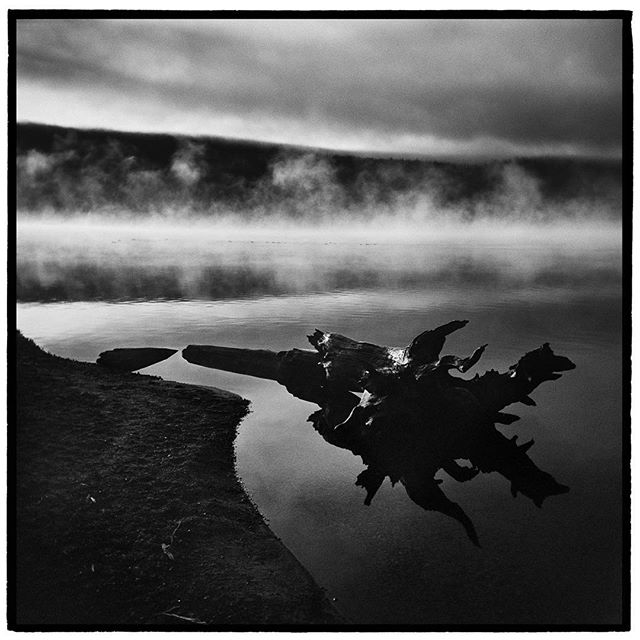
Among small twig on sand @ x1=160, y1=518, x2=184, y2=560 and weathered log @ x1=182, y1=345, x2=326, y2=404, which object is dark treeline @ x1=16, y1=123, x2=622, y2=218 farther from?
small twig on sand @ x1=160, y1=518, x2=184, y2=560

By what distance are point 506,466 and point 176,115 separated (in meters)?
2.18

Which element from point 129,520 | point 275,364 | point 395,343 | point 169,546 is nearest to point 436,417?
point 395,343

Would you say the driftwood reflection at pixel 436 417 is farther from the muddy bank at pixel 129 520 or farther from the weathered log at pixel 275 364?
the muddy bank at pixel 129 520

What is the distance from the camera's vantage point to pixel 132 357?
303cm

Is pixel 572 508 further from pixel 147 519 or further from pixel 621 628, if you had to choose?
pixel 147 519

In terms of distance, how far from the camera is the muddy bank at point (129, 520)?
8.21 ft

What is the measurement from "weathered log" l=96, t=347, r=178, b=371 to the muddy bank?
0.05 meters

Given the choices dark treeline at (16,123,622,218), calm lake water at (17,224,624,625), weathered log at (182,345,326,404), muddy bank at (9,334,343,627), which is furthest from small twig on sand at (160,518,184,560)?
dark treeline at (16,123,622,218)

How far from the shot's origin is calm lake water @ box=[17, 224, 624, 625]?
2.57 m

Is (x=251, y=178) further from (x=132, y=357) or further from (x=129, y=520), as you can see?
(x=129, y=520)

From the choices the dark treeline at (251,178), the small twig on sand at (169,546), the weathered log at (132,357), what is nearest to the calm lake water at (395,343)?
the weathered log at (132,357)

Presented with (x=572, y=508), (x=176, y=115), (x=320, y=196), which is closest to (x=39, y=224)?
(x=176, y=115)

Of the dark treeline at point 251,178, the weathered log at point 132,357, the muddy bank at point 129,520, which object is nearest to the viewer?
the muddy bank at point 129,520

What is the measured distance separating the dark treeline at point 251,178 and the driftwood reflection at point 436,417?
0.66 m
